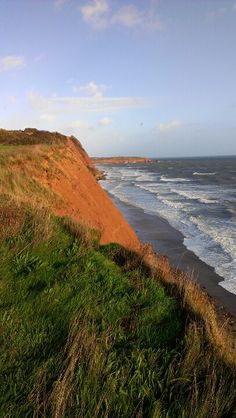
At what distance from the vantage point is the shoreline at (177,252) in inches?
474

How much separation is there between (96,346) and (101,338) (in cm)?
20

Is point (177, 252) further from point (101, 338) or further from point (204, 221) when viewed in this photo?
point (101, 338)

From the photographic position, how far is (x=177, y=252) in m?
17.9

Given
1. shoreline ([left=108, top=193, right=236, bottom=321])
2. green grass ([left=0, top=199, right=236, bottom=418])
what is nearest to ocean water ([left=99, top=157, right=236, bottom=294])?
shoreline ([left=108, top=193, right=236, bottom=321])

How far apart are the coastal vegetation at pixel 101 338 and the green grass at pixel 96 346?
0.01 metres

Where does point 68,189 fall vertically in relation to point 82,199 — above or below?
above

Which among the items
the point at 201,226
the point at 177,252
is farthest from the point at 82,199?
the point at 201,226

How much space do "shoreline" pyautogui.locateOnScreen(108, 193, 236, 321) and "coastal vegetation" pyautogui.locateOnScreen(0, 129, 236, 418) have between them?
1.62m

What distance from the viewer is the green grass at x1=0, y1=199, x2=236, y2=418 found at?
12.7 feet

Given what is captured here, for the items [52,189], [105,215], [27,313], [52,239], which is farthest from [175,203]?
[27,313]

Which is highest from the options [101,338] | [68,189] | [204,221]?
[68,189]

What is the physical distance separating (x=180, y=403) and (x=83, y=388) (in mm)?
952

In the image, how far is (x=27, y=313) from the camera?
534 centimetres

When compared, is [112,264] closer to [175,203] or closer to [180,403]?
[180,403]
